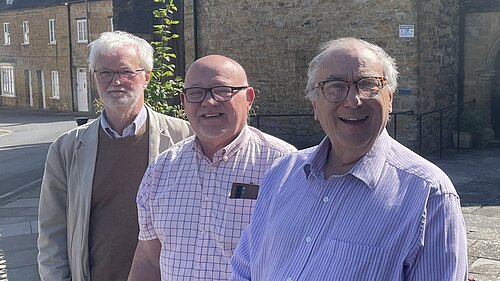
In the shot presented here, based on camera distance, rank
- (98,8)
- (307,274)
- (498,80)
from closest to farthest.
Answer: (307,274) → (498,80) → (98,8)

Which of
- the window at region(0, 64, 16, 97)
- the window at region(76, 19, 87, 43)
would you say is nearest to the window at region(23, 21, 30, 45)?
the window at region(0, 64, 16, 97)

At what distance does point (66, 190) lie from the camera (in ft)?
11.4

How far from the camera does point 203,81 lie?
8.98ft

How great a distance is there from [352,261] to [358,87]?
555mm

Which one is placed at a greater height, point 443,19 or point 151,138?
point 443,19

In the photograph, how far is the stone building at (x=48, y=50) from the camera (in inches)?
1253

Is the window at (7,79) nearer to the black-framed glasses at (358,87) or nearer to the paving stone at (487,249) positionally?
the paving stone at (487,249)

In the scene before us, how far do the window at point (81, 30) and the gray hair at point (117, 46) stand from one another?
97.7ft

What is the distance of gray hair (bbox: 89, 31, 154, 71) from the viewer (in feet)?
10.9

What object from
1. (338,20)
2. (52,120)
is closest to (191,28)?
(338,20)

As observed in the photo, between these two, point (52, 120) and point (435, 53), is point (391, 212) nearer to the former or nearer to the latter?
point (435, 53)

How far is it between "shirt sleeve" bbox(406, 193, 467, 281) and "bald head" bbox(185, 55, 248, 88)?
1.21 metres

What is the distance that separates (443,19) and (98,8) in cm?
2050

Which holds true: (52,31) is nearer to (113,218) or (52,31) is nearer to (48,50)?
(48,50)
